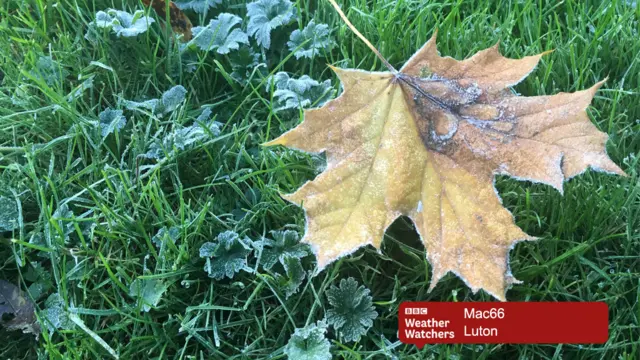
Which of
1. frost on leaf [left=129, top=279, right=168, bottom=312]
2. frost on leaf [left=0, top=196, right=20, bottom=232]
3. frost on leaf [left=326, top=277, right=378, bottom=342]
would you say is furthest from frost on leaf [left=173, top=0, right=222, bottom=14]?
frost on leaf [left=326, top=277, right=378, bottom=342]

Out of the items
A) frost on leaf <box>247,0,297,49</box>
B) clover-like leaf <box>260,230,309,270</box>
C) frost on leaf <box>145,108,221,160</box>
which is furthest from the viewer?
frost on leaf <box>247,0,297,49</box>

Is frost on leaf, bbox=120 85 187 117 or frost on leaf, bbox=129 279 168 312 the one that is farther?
frost on leaf, bbox=120 85 187 117

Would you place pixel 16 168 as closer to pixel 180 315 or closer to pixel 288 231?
pixel 180 315

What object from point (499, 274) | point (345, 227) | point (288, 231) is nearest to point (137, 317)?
point (288, 231)

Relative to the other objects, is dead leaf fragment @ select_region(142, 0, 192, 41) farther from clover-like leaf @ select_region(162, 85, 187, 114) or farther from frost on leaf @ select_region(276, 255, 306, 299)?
frost on leaf @ select_region(276, 255, 306, 299)

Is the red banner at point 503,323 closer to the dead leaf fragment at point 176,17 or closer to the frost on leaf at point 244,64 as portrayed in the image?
the frost on leaf at point 244,64

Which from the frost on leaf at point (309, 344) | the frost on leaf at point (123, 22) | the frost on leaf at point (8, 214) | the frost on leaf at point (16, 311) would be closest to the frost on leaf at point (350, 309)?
the frost on leaf at point (309, 344)

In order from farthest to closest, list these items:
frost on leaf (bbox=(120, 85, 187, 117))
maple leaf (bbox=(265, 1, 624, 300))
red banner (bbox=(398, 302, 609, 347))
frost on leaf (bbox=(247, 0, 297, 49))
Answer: frost on leaf (bbox=(247, 0, 297, 49)) < frost on leaf (bbox=(120, 85, 187, 117)) < red banner (bbox=(398, 302, 609, 347)) < maple leaf (bbox=(265, 1, 624, 300))
